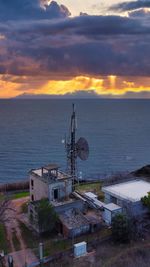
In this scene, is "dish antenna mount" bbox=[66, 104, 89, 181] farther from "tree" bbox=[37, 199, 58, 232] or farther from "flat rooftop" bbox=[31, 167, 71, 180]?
"tree" bbox=[37, 199, 58, 232]

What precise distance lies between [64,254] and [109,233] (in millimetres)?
6425

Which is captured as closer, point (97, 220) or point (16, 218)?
point (97, 220)

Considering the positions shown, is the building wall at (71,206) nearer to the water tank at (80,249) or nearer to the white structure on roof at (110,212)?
the white structure on roof at (110,212)

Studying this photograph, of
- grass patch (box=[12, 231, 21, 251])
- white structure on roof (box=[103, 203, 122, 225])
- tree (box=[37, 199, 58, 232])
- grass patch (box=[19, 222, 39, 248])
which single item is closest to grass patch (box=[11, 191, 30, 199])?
grass patch (box=[19, 222, 39, 248])

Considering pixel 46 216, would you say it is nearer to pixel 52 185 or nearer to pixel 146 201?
pixel 52 185

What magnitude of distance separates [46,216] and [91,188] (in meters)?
16.2

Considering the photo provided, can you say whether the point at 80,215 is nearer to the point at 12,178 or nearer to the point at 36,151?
the point at 12,178

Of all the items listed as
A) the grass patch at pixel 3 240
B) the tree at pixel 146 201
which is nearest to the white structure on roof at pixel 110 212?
the tree at pixel 146 201

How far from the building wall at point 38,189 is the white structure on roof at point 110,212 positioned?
7653 millimetres

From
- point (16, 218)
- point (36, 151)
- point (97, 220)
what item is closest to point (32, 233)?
point (16, 218)

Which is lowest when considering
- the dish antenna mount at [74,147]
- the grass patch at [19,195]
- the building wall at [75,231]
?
the building wall at [75,231]

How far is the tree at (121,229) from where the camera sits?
109 ft

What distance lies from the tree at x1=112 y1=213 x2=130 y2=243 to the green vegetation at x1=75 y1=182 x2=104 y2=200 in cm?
1202

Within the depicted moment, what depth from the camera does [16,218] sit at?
40.0m
